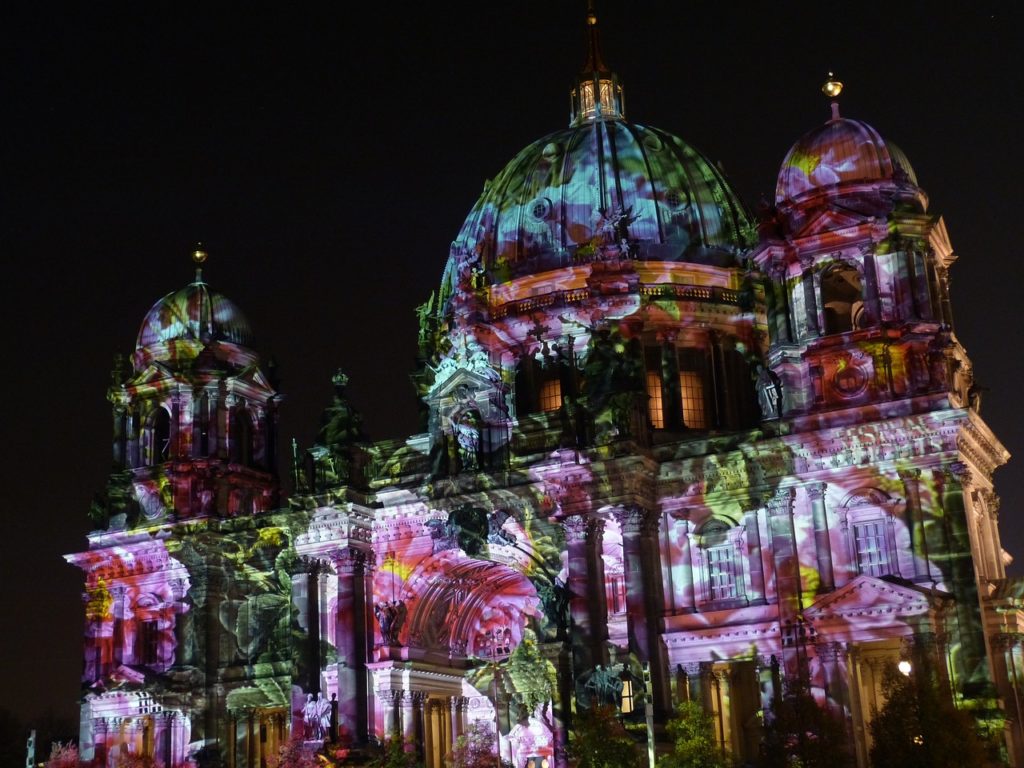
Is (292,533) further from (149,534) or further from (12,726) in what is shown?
(12,726)

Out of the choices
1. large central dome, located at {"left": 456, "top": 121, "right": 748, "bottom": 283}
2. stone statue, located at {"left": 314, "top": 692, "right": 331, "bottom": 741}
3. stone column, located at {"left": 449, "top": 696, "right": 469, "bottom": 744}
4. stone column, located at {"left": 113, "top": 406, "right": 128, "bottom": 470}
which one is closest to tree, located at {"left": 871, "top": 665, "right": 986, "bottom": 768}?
stone statue, located at {"left": 314, "top": 692, "right": 331, "bottom": 741}

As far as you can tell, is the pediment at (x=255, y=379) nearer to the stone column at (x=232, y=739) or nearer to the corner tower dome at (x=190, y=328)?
the corner tower dome at (x=190, y=328)

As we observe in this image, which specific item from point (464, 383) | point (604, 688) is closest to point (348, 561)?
point (464, 383)

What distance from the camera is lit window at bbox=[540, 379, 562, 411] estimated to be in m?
66.1

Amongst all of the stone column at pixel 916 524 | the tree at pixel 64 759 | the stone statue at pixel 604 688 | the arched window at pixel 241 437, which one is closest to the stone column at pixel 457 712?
the stone statue at pixel 604 688

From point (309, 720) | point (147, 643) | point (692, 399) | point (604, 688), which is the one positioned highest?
Answer: point (692, 399)

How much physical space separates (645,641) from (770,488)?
7.04 meters

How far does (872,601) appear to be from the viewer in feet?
164

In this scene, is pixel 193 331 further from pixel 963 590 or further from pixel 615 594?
pixel 963 590

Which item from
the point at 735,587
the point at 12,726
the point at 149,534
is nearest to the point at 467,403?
the point at 735,587

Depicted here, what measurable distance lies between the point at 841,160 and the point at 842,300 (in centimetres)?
601

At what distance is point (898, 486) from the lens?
51.8m

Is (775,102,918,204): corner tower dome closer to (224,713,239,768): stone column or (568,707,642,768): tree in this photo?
(568,707,642,768): tree

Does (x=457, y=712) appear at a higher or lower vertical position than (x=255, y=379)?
lower
